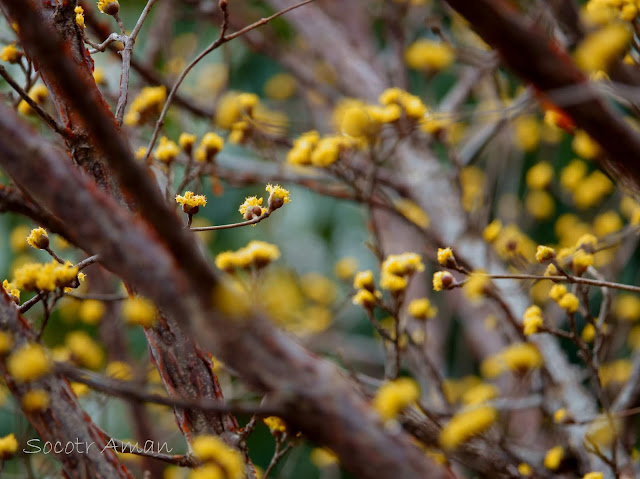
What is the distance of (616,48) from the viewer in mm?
594

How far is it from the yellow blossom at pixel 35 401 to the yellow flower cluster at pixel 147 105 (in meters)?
0.66

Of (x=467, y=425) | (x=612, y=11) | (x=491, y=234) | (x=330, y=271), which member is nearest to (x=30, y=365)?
(x=467, y=425)

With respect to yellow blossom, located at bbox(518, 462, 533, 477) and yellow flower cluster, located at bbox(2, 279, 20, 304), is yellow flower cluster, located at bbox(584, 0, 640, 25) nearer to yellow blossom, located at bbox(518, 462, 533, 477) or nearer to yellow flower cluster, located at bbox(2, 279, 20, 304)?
yellow blossom, located at bbox(518, 462, 533, 477)

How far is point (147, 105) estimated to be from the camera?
114 cm

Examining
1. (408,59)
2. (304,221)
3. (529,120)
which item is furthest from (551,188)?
(304,221)

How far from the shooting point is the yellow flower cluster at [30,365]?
52 centimetres

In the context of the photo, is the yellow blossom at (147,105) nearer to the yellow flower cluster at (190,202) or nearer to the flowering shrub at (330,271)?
the flowering shrub at (330,271)

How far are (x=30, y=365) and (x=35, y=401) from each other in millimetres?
62

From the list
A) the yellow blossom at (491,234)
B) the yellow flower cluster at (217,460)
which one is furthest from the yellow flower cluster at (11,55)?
the yellow blossom at (491,234)

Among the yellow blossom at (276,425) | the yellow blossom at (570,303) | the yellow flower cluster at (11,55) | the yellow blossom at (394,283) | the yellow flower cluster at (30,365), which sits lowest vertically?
the yellow blossom at (570,303)

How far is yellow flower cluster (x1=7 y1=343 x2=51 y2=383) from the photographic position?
521mm

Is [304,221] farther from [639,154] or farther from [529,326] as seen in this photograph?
[639,154]

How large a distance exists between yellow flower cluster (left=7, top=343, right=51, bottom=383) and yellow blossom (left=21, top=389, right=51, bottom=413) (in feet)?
0.11

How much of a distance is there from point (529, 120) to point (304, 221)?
1.03 m
